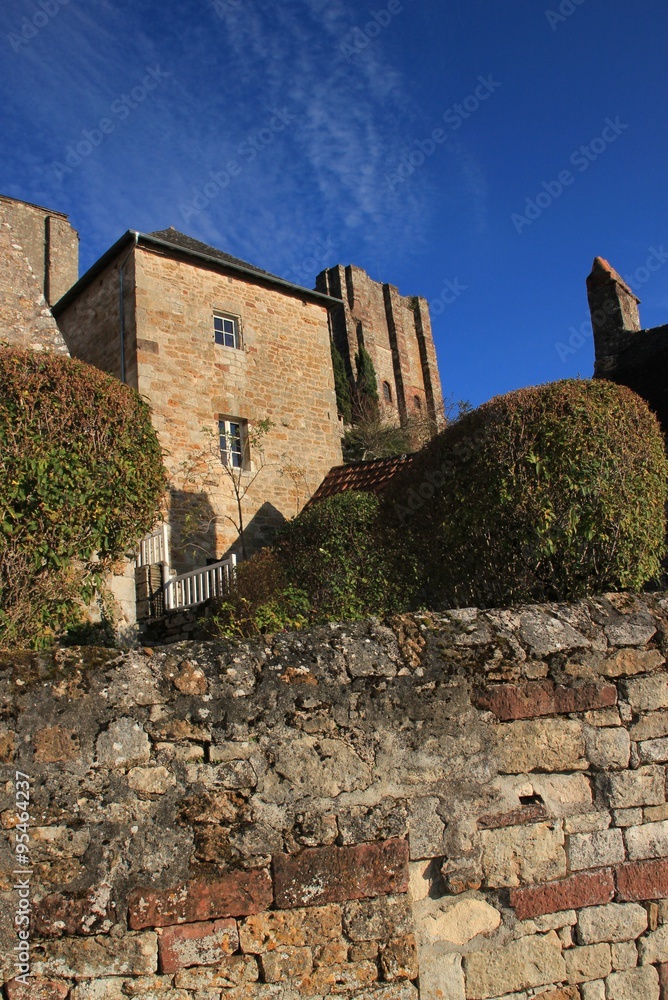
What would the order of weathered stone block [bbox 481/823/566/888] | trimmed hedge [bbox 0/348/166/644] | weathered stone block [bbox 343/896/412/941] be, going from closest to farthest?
weathered stone block [bbox 343/896/412/941] → weathered stone block [bbox 481/823/566/888] → trimmed hedge [bbox 0/348/166/644]

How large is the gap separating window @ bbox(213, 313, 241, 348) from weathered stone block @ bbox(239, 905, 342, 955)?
1336cm

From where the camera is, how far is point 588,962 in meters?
3.53

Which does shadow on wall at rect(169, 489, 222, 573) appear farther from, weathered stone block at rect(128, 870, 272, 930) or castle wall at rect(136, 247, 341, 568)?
weathered stone block at rect(128, 870, 272, 930)

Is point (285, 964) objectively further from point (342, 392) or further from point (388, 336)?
point (388, 336)

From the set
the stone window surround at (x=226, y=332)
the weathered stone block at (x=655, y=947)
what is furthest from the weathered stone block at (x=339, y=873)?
the stone window surround at (x=226, y=332)

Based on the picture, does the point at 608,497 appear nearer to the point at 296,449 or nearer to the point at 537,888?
the point at 537,888

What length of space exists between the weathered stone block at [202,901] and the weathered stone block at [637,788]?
1.73 meters

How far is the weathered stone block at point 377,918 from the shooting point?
3150mm

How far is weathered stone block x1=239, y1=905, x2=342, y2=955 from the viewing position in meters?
3.01

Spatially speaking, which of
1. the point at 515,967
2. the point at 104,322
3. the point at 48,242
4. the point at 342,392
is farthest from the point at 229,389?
the point at 342,392

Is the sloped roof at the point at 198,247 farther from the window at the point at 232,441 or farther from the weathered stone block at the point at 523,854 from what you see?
the weathered stone block at the point at 523,854

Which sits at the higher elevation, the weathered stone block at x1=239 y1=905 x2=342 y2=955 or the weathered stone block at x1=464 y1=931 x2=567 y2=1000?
the weathered stone block at x1=239 y1=905 x2=342 y2=955

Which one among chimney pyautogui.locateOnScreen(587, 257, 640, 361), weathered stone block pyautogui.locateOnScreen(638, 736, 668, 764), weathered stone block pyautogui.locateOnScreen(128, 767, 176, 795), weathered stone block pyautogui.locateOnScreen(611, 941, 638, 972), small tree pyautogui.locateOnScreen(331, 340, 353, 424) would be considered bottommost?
weathered stone block pyautogui.locateOnScreen(611, 941, 638, 972)

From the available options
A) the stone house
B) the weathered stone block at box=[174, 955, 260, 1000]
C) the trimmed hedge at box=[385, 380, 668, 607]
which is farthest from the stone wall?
the stone house
